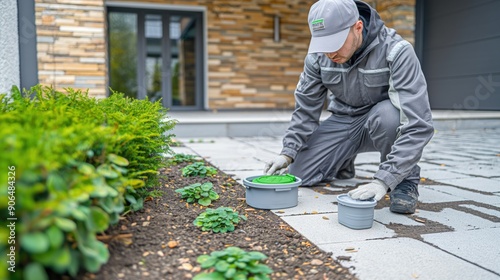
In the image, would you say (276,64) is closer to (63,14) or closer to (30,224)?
(63,14)

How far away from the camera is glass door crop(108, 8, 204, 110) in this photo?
26.2 ft

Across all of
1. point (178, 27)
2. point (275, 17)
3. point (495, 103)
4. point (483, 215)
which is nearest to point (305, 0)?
point (275, 17)

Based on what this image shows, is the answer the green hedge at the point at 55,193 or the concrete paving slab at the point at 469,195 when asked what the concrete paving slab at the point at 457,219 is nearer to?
the concrete paving slab at the point at 469,195

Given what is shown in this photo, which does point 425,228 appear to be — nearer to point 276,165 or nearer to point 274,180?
point 274,180

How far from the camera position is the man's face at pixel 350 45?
205 centimetres

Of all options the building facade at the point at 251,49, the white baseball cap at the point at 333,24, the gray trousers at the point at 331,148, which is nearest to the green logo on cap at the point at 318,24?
the white baseball cap at the point at 333,24

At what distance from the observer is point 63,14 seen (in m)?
5.27

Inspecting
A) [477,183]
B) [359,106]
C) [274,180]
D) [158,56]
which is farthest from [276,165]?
[158,56]

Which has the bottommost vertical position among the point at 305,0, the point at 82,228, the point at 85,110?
the point at 82,228

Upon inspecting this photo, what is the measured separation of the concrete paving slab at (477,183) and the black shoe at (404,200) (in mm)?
791

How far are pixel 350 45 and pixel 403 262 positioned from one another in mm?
1073

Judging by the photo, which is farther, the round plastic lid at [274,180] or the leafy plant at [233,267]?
the round plastic lid at [274,180]

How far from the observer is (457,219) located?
6.46ft

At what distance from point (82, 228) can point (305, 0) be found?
8274 mm
